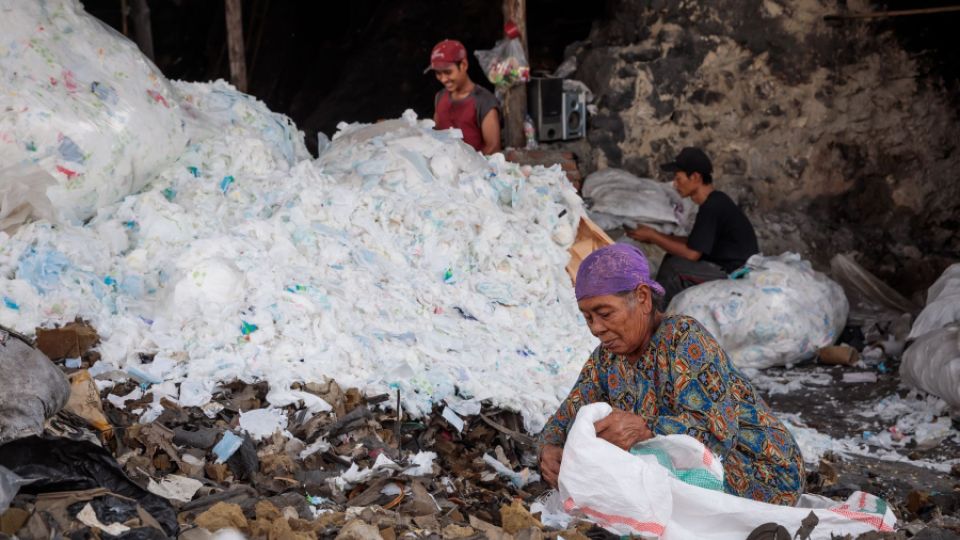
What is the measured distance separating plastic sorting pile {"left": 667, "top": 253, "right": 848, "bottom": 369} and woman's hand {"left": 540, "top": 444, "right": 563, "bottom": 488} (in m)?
3.08

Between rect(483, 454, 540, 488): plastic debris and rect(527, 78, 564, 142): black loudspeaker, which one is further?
rect(527, 78, 564, 142): black loudspeaker

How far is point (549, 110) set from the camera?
22.7 ft

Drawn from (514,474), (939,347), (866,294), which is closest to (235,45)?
(514,474)

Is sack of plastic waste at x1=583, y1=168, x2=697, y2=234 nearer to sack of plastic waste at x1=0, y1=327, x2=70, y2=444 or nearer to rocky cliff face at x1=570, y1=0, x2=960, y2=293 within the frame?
rocky cliff face at x1=570, y1=0, x2=960, y2=293

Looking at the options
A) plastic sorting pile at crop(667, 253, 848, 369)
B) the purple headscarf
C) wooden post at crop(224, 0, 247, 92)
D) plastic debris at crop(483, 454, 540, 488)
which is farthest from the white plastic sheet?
the purple headscarf

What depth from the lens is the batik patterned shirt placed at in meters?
2.82

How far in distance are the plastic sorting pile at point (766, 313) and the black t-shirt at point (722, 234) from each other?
0.19m

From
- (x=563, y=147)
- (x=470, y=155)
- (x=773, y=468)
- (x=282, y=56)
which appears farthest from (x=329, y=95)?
(x=773, y=468)

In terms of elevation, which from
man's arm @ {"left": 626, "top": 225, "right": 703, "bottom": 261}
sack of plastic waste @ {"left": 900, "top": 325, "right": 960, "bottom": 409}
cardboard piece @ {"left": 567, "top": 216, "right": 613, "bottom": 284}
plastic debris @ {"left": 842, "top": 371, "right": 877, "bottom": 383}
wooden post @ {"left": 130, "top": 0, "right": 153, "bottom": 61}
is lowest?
plastic debris @ {"left": 842, "top": 371, "right": 877, "bottom": 383}

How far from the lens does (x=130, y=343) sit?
395 cm

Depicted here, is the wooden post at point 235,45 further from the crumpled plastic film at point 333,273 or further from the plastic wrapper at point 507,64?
the plastic wrapper at point 507,64

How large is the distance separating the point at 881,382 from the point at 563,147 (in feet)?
8.26

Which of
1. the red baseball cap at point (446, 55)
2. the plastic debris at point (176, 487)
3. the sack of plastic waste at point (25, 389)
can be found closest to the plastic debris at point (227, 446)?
the plastic debris at point (176, 487)

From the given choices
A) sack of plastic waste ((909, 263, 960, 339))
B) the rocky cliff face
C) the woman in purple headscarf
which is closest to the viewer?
the woman in purple headscarf
